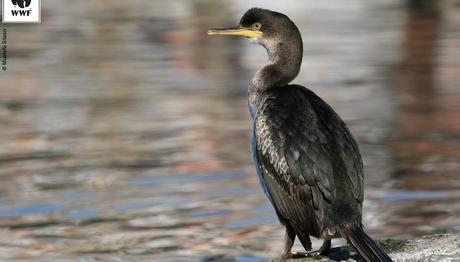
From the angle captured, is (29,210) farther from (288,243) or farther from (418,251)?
(418,251)

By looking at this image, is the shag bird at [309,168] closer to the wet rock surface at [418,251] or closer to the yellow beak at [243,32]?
the wet rock surface at [418,251]

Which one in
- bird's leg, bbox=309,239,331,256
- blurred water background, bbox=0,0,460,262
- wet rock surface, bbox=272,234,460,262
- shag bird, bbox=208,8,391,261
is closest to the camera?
shag bird, bbox=208,8,391,261

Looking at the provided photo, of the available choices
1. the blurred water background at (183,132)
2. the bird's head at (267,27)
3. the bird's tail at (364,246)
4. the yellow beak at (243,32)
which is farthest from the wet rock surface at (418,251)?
the blurred water background at (183,132)

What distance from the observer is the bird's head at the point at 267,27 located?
8578 mm

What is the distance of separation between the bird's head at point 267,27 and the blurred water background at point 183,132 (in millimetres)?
2071

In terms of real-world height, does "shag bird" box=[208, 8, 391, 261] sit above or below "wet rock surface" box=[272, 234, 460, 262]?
above

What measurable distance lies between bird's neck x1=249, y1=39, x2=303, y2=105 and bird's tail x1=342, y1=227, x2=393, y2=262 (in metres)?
1.44

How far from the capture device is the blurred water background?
10883 mm

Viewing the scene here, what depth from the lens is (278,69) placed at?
8500mm

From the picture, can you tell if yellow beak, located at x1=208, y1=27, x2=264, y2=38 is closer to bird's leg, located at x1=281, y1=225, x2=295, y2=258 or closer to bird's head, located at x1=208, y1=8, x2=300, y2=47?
bird's head, located at x1=208, y1=8, x2=300, y2=47

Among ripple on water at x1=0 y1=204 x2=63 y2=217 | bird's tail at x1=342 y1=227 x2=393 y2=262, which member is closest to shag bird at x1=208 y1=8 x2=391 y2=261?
bird's tail at x1=342 y1=227 x2=393 y2=262

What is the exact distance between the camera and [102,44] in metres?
26.5

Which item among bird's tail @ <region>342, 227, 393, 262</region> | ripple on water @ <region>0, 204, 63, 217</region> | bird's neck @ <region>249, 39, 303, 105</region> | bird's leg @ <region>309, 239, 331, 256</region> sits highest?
bird's neck @ <region>249, 39, 303, 105</region>

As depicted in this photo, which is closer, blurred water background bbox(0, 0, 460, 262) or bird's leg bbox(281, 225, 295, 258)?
bird's leg bbox(281, 225, 295, 258)
